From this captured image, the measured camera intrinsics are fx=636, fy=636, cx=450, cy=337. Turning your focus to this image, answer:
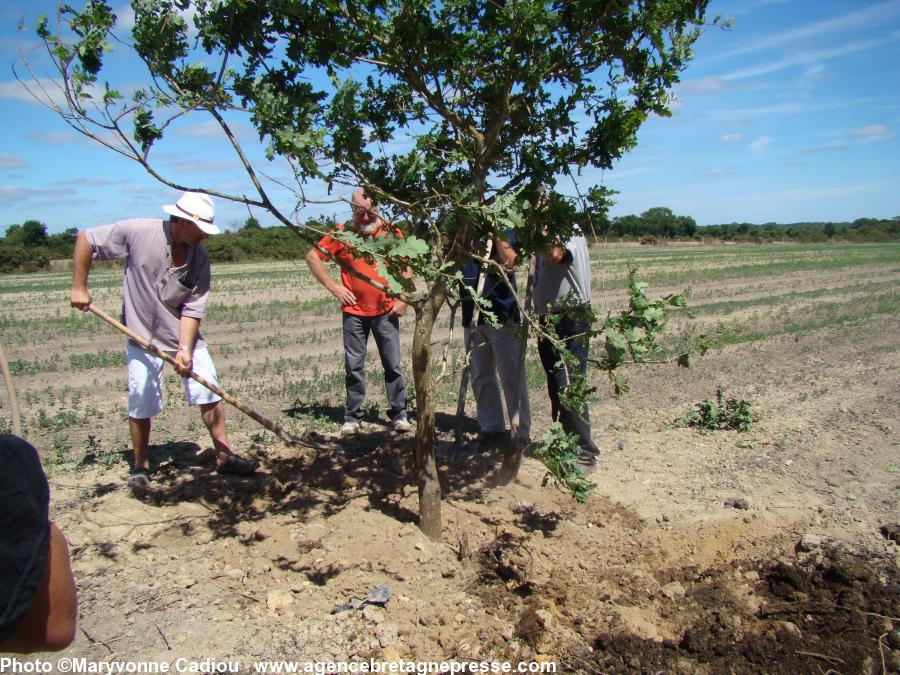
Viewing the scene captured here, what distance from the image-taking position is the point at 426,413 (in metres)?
3.71

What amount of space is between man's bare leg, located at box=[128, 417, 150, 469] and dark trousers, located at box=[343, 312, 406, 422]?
1828 millimetres

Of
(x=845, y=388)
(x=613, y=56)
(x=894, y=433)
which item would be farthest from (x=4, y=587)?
(x=845, y=388)

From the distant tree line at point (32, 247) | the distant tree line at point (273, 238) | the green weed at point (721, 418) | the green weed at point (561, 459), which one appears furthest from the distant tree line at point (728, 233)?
the green weed at point (561, 459)

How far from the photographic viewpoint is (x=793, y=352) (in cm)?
972

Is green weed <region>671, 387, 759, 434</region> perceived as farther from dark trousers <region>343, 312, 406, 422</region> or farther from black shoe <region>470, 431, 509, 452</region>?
dark trousers <region>343, 312, 406, 422</region>

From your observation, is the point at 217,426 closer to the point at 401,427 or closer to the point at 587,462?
the point at 401,427

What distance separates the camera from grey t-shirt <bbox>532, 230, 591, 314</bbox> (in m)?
4.77

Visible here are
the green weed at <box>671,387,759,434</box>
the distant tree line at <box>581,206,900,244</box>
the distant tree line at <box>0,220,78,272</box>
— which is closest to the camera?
the green weed at <box>671,387,759,434</box>

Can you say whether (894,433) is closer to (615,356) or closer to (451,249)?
(615,356)

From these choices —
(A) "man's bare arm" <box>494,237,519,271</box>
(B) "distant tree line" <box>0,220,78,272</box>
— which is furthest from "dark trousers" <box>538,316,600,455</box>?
(B) "distant tree line" <box>0,220,78,272</box>

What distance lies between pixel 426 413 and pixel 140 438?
2.34 meters

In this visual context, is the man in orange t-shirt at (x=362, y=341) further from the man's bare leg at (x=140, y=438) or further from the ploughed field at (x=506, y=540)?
the man's bare leg at (x=140, y=438)

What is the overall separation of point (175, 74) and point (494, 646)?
3.04 metres

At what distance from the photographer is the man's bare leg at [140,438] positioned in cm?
461
